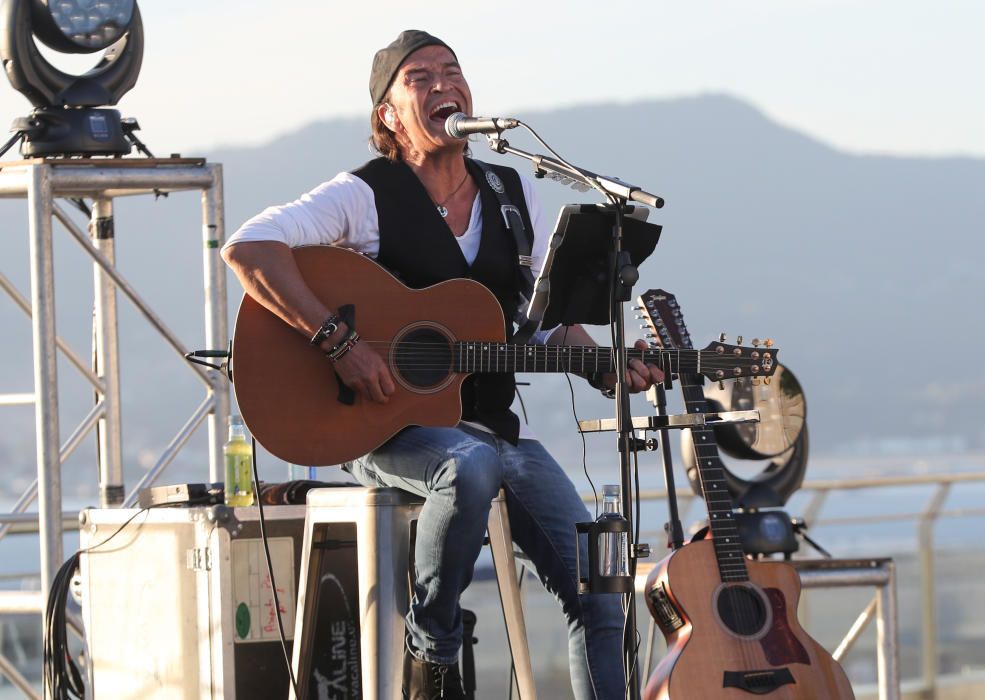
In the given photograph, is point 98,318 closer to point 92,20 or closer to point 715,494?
point 92,20

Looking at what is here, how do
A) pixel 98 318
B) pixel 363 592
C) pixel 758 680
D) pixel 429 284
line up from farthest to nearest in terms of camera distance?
pixel 98 318 → pixel 758 680 → pixel 429 284 → pixel 363 592

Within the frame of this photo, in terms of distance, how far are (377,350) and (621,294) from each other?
66 cm

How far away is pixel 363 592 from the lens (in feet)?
10.2

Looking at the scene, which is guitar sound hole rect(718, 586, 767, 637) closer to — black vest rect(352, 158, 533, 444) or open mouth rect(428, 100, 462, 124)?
black vest rect(352, 158, 533, 444)

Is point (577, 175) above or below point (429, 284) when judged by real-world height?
above

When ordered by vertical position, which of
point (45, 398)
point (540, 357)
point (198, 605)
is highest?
point (540, 357)

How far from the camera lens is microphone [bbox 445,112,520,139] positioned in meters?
2.80

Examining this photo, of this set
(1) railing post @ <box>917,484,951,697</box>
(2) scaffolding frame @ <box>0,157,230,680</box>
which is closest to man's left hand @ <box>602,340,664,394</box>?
(2) scaffolding frame @ <box>0,157,230,680</box>

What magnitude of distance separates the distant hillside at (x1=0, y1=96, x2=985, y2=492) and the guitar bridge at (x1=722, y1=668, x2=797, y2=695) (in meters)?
38.7

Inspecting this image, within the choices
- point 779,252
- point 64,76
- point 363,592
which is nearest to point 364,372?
point 363,592

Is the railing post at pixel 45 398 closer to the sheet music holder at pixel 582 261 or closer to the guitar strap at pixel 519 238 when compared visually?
the guitar strap at pixel 519 238

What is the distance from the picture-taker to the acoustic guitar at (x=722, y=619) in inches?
144

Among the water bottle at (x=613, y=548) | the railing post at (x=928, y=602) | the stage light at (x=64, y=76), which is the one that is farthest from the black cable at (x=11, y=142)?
the railing post at (x=928, y=602)

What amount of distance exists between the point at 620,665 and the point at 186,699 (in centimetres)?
103
